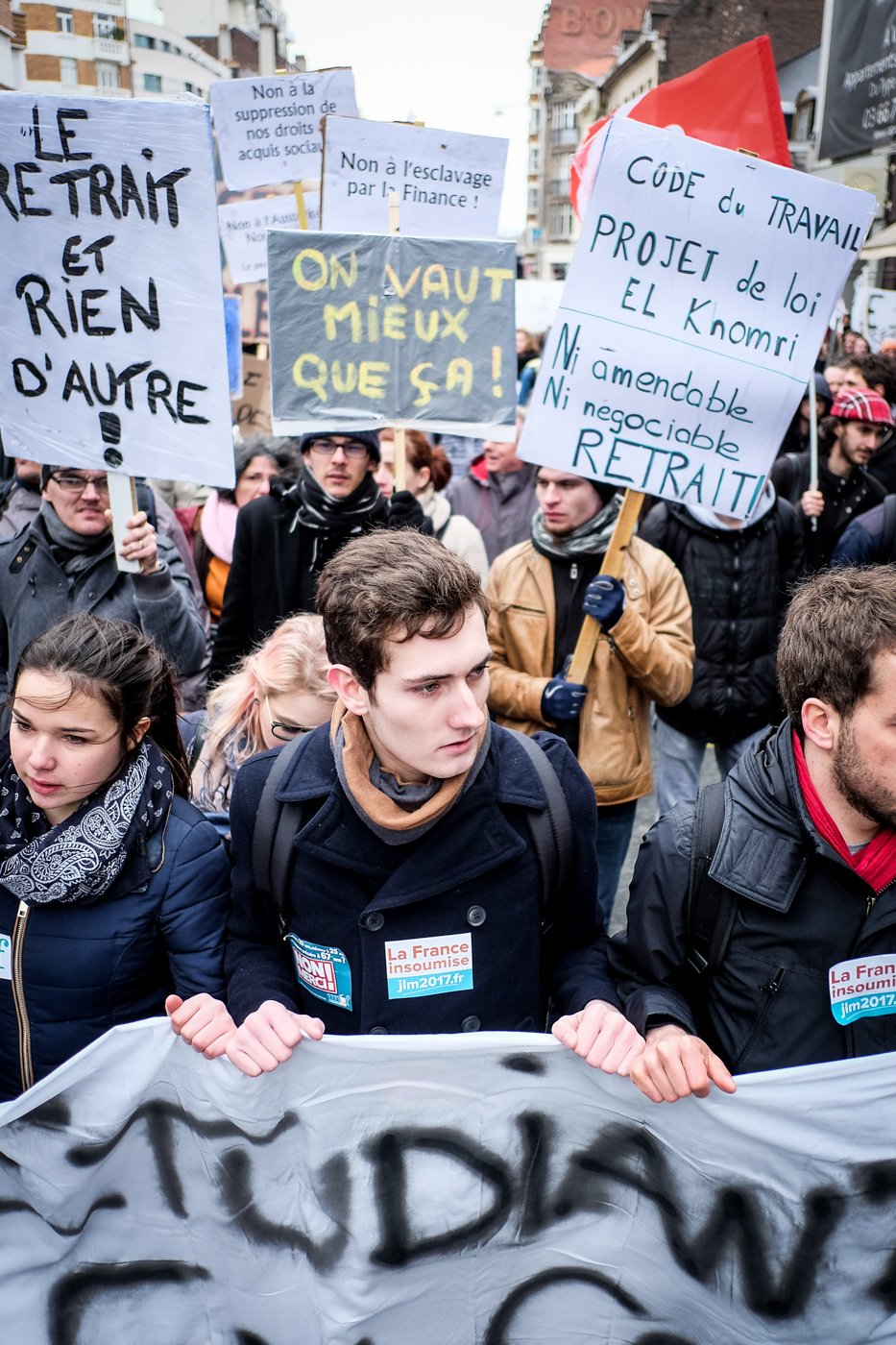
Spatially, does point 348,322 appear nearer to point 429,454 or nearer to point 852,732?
point 429,454

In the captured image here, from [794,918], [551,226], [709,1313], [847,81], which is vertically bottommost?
[551,226]

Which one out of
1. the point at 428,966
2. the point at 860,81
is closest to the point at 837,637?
the point at 428,966

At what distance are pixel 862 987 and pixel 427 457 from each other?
383cm

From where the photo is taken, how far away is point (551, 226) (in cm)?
7619

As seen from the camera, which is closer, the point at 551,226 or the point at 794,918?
the point at 794,918

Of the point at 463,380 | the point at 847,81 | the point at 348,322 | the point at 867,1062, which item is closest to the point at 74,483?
the point at 348,322

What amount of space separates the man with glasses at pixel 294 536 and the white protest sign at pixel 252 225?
3411 millimetres

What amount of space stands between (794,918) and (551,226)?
80.3 meters

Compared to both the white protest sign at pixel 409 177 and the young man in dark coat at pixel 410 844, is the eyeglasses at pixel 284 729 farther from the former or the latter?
the white protest sign at pixel 409 177

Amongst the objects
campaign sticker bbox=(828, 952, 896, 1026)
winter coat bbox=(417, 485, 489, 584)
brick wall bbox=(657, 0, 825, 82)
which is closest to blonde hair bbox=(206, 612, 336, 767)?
campaign sticker bbox=(828, 952, 896, 1026)

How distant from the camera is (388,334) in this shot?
387 centimetres

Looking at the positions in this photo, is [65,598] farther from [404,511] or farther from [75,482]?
[404,511]

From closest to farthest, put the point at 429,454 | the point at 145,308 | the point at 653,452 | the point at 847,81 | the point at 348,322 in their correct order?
1. the point at 145,308
2. the point at 653,452
3. the point at 348,322
4. the point at 429,454
5. the point at 847,81

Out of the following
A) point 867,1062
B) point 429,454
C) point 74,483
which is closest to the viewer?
point 867,1062
